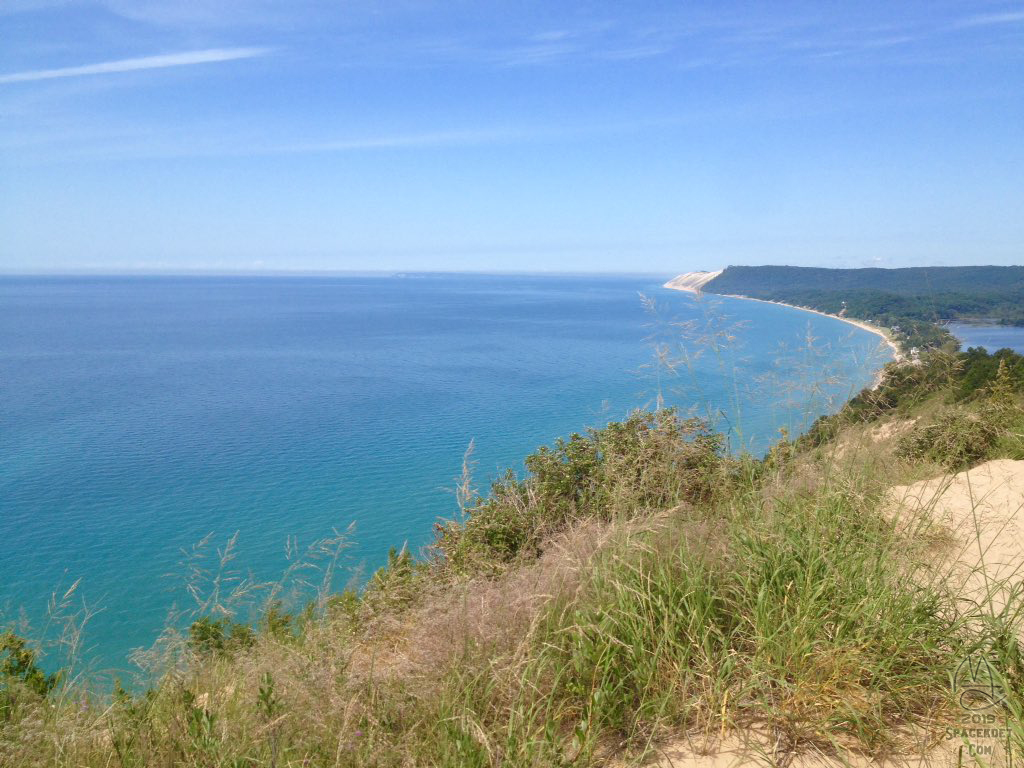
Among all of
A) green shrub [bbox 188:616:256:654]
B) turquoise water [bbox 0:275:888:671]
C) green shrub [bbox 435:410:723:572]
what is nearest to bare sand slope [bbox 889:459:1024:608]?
turquoise water [bbox 0:275:888:671]

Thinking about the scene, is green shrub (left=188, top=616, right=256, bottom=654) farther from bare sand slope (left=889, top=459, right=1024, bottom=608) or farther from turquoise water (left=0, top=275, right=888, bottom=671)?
bare sand slope (left=889, top=459, right=1024, bottom=608)

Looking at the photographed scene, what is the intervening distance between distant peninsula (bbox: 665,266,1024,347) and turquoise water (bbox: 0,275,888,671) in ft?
1.87

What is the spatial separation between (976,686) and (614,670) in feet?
4.48

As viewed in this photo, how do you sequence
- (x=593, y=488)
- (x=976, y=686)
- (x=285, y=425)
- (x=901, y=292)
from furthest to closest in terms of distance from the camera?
1. (x=285, y=425)
2. (x=901, y=292)
3. (x=593, y=488)
4. (x=976, y=686)

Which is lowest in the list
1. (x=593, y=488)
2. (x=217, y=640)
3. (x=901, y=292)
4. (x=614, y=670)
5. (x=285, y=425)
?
(x=285, y=425)

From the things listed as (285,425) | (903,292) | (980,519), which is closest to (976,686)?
(980,519)

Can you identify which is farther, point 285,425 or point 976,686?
point 285,425

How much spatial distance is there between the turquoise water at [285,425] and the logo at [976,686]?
4.71 ft

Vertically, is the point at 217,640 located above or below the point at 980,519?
below

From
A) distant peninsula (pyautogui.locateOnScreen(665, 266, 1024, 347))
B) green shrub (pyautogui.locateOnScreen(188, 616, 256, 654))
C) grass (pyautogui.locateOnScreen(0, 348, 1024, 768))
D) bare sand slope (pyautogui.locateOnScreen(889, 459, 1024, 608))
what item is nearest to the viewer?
grass (pyautogui.locateOnScreen(0, 348, 1024, 768))

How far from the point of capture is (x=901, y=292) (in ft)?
51.5

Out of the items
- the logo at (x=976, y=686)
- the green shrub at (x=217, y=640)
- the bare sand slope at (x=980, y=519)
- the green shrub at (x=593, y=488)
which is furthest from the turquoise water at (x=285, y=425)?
the logo at (x=976, y=686)

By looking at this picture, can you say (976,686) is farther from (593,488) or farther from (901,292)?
(901,292)

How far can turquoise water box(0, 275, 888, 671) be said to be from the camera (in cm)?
518
